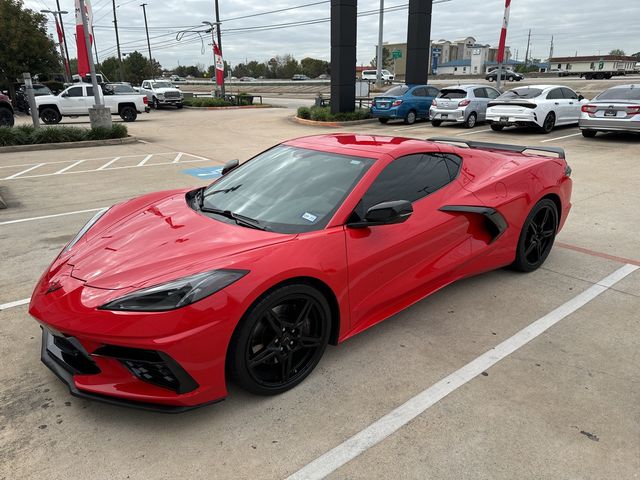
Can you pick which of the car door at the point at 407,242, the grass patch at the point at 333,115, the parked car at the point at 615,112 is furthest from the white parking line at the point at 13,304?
the grass patch at the point at 333,115

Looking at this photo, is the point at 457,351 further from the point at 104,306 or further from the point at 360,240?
the point at 104,306

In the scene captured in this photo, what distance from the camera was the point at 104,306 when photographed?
239cm

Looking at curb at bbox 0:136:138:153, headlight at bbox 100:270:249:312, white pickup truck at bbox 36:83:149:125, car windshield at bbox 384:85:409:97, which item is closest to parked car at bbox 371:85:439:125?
car windshield at bbox 384:85:409:97

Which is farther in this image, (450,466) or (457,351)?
(457,351)

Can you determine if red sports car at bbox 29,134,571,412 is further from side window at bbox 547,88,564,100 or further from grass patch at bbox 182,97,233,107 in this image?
grass patch at bbox 182,97,233,107

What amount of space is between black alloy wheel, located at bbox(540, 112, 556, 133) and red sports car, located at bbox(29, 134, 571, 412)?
11782mm

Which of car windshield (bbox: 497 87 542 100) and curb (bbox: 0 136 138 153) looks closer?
curb (bbox: 0 136 138 153)

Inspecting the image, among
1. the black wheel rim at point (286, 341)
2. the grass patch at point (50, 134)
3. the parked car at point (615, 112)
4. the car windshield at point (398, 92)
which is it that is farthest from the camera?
the car windshield at point (398, 92)

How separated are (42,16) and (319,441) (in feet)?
112

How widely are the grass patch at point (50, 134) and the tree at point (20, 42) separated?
16.7 meters

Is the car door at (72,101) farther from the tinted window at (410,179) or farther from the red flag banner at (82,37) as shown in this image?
the tinted window at (410,179)

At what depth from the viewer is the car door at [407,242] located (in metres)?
3.08

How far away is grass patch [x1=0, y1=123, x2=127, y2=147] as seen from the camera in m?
13.1

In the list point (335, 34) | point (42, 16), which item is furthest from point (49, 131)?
point (42, 16)
